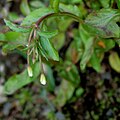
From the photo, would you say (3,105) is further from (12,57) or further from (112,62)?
(112,62)

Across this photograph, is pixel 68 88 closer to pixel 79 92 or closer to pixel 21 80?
pixel 79 92

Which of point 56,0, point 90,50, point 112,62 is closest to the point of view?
point 56,0

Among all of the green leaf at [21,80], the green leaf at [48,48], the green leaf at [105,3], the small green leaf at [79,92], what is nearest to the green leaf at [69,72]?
the small green leaf at [79,92]

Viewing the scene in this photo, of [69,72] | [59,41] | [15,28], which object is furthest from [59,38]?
[15,28]

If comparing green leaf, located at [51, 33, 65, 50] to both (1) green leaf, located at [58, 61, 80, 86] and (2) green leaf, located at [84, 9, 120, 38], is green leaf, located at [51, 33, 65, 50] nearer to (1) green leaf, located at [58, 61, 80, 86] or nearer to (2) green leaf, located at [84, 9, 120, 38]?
(1) green leaf, located at [58, 61, 80, 86]

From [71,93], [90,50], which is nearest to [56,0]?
[90,50]

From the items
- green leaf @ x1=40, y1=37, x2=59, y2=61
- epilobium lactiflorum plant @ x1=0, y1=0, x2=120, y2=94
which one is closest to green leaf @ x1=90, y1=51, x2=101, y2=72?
epilobium lactiflorum plant @ x1=0, y1=0, x2=120, y2=94

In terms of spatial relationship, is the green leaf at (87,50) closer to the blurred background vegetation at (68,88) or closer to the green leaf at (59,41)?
the blurred background vegetation at (68,88)
